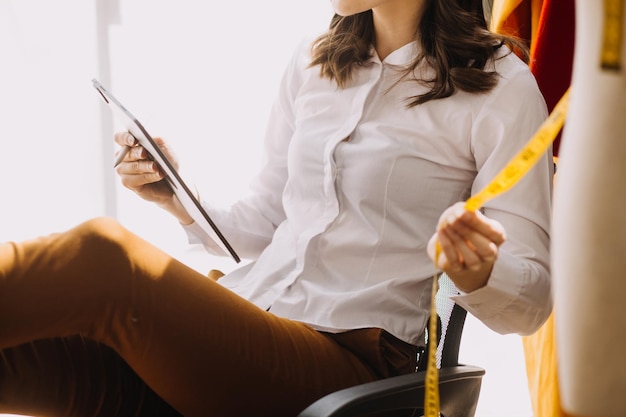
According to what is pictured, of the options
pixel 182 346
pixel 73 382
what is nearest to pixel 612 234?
pixel 182 346

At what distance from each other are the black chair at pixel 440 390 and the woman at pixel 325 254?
0.05 metres

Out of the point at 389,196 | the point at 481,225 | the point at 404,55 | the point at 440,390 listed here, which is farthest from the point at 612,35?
the point at 404,55

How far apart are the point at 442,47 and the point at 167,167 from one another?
523mm

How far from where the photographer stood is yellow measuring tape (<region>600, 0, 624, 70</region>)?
1.89ft

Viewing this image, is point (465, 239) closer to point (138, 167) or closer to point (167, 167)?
point (167, 167)

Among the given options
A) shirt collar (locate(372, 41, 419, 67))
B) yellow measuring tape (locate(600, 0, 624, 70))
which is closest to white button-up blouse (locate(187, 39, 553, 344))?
shirt collar (locate(372, 41, 419, 67))

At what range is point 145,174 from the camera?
1.45 m

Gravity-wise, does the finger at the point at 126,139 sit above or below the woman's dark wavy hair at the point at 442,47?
below

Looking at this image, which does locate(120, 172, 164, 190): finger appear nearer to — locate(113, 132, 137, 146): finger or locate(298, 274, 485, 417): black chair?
locate(113, 132, 137, 146): finger

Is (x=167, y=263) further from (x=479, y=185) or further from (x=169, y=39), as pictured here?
(x=169, y=39)

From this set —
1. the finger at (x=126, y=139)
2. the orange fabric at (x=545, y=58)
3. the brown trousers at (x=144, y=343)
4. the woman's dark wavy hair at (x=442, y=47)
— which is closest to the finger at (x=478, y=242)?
the brown trousers at (x=144, y=343)

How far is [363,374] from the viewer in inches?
49.3

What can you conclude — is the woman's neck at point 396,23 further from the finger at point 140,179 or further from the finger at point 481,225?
the finger at point 481,225

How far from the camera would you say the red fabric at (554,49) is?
4.62 feet
